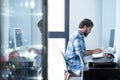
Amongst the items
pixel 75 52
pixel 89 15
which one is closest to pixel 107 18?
pixel 89 15

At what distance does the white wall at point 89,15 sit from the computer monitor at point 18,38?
2426 mm

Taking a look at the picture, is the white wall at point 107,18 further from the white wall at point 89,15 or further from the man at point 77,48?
the man at point 77,48

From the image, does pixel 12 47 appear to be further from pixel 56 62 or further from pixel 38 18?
pixel 56 62

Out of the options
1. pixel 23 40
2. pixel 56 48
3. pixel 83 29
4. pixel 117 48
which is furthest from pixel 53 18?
pixel 23 40

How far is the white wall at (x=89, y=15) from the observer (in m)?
4.76

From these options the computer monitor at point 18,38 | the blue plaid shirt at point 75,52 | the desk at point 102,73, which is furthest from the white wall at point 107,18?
the computer monitor at point 18,38

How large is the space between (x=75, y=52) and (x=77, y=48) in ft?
0.36

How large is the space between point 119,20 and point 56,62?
1904 millimetres

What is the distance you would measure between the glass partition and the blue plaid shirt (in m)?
1.38

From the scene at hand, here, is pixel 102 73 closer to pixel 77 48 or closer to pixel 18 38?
pixel 77 48

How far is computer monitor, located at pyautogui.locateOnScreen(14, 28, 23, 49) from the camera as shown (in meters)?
2.21

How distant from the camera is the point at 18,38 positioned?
93.2 inches

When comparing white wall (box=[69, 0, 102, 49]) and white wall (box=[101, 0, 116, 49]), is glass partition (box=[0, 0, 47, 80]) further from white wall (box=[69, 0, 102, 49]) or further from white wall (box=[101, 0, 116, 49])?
white wall (box=[69, 0, 102, 49])

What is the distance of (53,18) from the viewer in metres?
4.88
